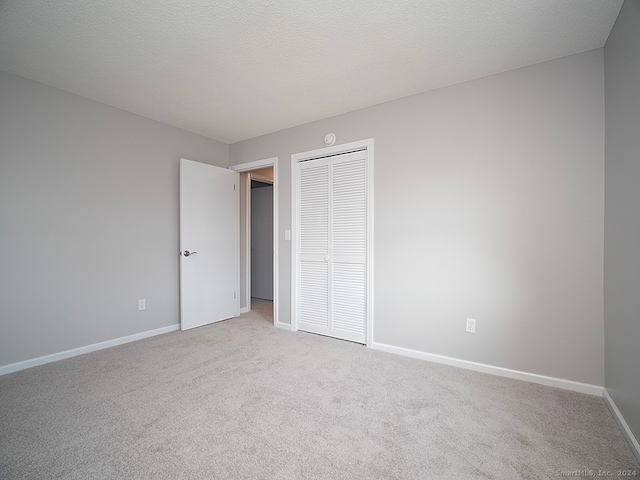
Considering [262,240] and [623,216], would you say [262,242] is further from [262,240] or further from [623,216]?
[623,216]

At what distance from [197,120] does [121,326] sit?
2.48m

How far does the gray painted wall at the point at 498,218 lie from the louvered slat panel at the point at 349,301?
0.65 feet

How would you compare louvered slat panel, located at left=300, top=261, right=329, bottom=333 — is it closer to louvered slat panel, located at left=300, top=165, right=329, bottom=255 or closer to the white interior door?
louvered slat panel, located at left=300, top=165, right=329, bottom=255

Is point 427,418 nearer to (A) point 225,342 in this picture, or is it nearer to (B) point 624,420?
(B) point 624,420

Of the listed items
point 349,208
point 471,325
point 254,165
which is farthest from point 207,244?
point 471,325

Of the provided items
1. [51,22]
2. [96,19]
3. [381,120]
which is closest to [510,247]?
[381,120]

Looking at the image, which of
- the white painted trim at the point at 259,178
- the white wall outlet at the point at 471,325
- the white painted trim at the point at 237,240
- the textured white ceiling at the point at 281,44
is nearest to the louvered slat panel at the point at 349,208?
the textured white ceiling at the point at 281,44

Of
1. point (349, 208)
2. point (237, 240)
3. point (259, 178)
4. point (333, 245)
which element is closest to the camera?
point (349, 208)

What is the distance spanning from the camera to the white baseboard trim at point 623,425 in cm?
148

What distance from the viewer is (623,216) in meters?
1.72

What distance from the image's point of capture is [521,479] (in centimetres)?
133

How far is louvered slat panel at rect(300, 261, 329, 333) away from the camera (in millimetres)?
3404

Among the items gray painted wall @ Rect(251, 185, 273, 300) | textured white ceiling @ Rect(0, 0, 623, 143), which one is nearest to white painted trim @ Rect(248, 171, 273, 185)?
gray painted wall @ Rect(251, 185, 273, 300)

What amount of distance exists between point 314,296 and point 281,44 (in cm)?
253
